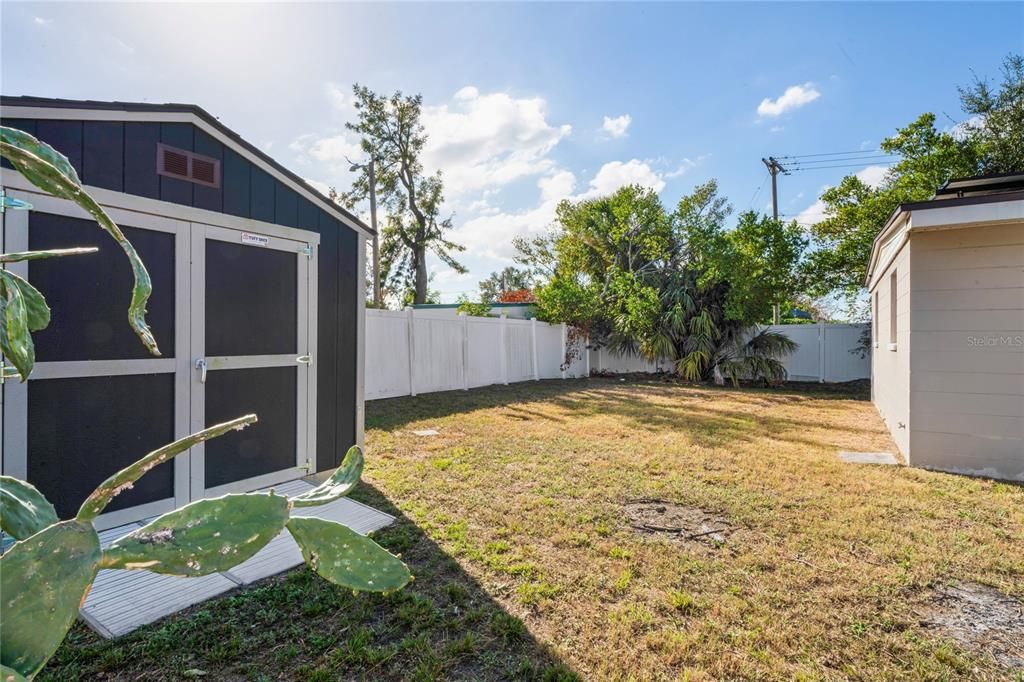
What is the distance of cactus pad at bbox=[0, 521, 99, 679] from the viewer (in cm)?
42

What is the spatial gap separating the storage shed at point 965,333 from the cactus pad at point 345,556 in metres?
5.02

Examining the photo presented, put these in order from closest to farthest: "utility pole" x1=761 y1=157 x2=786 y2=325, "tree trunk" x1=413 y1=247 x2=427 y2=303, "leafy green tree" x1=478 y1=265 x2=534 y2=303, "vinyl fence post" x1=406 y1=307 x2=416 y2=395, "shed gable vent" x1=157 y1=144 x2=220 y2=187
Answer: "shed gable vent" x1=157 y1=144 x2=220 y2=187 < "vinyl fence post" x1=406 y1=307 x2=416 y2=395 < "utility pole" x1=761 y1=157 x2=786 y2=325 < "tree trunk" x1=413 y1=247 x2=427 y2=303 < "leafy green tree" x1=478 y1=265 x2=534 y2=303

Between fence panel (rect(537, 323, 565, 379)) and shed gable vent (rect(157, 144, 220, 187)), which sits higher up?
shed gable vent (rect(157, 144, 220, 187))

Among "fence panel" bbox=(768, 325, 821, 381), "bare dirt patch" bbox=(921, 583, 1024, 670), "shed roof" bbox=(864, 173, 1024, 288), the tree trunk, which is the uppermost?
the tree trunk

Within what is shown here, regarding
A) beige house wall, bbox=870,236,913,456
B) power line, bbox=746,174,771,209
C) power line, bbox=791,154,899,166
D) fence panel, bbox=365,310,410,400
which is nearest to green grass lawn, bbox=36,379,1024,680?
beige house wall, bbox=870,236,913,456

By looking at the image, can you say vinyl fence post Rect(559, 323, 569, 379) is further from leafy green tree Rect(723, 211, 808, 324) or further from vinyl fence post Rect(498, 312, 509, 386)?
leafy green tree Rect(723, 211, 808, 324)

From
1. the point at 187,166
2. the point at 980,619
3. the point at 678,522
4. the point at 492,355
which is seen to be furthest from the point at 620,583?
the point at 492,355

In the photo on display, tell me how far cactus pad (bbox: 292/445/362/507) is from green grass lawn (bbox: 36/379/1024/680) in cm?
134

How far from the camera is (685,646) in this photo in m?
1.90

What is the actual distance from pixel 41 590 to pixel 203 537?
0.13 metres

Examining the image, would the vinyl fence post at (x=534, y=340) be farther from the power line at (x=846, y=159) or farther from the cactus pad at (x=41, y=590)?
the cactus pad at (x=41, y=590)

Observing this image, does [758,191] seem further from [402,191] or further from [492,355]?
[492,355]

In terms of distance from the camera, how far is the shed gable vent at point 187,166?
2.90 metres

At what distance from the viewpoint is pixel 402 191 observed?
57.3 feet
